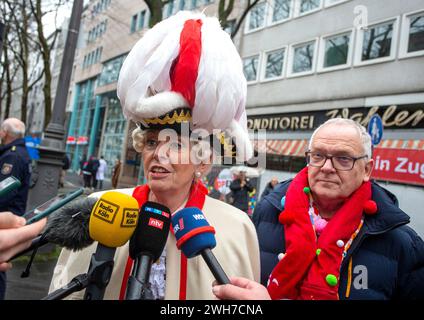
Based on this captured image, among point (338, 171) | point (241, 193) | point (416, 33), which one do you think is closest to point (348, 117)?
point (416, 33)

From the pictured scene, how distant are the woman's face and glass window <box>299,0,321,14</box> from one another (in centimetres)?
1522

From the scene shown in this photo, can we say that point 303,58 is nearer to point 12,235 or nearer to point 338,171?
point 338,171

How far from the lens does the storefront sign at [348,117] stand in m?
11.4

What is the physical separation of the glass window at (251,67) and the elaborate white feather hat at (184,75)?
16.7 meters

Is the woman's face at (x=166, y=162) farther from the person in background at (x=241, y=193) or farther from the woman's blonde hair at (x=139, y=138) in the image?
the person in background at (x=241, y=193)

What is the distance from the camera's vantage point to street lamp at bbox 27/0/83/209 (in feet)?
19.2

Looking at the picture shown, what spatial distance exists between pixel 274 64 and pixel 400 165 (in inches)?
307

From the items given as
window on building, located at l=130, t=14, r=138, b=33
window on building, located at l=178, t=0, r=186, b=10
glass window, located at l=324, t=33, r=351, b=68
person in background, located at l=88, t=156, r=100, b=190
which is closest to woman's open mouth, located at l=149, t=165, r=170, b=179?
glass window, located at l=324, t=33, r=351, b=68

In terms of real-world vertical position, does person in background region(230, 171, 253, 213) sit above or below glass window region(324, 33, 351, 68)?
below

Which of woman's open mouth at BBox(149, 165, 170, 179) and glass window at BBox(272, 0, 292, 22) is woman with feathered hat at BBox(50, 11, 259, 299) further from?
glass window at BBox(272, 0, 292, 22)

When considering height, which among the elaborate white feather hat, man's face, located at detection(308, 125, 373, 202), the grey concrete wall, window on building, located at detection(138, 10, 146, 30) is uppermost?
window on building, located at detection(138, 10, 146, 30)

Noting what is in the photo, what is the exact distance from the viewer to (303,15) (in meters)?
15.7

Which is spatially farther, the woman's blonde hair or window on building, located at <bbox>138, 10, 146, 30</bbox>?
window on building, located at <bbox>138, 10, 146, 30</bbox>
